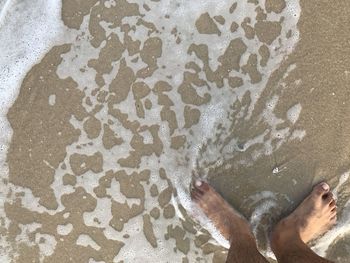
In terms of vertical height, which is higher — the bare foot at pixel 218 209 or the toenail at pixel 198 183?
the toenail at pixel 198 183

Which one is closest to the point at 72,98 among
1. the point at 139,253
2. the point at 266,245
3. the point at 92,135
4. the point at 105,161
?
the point at 92,135

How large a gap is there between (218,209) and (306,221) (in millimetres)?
517

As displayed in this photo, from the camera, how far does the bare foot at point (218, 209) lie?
2686 millimetres

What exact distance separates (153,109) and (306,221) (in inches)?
43.7

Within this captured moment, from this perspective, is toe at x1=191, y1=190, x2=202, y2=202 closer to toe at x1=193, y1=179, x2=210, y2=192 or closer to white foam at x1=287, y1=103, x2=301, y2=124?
toe at x1=193, y1=179, x2=210, y2=192

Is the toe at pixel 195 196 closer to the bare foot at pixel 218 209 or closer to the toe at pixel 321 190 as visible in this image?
the bare foot at pixel 218 209

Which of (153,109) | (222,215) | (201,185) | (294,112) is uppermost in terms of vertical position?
(294,112)

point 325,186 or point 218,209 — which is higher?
point 325,186

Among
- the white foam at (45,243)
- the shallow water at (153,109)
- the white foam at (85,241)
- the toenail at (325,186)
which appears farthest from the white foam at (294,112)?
the white foam at (45,243)

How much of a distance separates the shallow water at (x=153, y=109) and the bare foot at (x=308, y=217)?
6 centimetres

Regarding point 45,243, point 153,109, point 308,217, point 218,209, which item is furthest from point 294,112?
point 45,243

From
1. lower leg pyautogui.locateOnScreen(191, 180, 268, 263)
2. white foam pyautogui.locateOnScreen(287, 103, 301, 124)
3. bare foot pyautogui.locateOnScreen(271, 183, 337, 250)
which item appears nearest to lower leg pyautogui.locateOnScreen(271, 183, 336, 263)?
bare foot pyautogui.locateOnScreen(271, 183, 337, 250)

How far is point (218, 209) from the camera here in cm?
271

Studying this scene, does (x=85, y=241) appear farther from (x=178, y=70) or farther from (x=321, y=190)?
(x=321, y=190)
